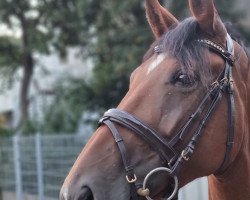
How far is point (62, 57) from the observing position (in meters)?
17.4

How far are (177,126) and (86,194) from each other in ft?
1.73

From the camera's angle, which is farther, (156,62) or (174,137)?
(156,62)

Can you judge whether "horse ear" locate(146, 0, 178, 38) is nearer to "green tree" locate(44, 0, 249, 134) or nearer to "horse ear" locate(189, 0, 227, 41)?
"horse ear" locate(189, 0, 227, 41)

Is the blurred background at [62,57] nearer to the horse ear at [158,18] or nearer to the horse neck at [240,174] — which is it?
the horse ear at [158,18]

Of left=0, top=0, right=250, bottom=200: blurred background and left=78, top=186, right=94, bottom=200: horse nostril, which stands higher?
left=0, top=0, right=250, bottom=200: blurred background

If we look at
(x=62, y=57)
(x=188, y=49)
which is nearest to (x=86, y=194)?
(x=188, y=49)

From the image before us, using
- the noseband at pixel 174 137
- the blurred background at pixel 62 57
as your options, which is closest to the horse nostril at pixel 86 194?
the noseband at pixel 174 137

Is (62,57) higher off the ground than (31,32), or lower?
lower

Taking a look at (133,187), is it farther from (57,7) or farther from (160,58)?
(57,7)

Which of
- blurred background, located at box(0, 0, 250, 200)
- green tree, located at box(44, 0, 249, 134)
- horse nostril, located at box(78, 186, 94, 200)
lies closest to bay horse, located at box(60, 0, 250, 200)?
horse nostril, located at box(78, 186, 94, 200)

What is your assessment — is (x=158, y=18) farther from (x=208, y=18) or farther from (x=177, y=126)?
(x=177, y=126)

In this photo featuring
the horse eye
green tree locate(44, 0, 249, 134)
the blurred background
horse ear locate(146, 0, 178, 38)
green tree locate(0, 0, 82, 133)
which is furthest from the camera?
green tree locate(0, 0, 82, 133)

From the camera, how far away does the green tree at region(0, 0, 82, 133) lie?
1522cm

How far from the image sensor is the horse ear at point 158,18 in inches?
113
